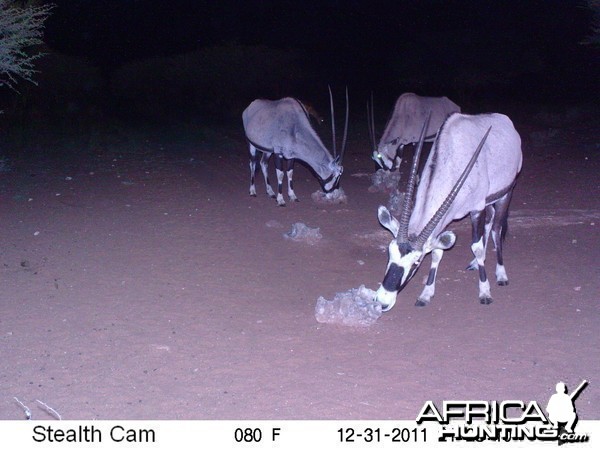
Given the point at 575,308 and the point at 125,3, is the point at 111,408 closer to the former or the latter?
the point at 575,308

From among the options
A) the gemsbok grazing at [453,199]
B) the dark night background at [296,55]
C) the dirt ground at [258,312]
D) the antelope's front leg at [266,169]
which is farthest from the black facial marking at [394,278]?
the dark night background at [296,55]

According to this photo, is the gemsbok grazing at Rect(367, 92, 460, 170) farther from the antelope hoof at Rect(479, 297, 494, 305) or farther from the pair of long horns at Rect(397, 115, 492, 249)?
the pair of long horns at Rect(397, 115, 492, 249)

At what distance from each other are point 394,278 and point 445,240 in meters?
0.63

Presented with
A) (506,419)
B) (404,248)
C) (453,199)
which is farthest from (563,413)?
(453,199)

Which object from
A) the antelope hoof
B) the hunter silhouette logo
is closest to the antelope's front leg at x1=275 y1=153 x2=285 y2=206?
the antelope hoof

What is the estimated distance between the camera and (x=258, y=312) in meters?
6.52

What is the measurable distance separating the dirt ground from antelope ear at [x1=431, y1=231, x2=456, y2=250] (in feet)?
2.41

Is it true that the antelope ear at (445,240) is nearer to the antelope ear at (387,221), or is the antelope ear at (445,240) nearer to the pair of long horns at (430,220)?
the pair of long horns at (430,220)

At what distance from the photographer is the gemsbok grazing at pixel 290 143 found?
1113 centimetres

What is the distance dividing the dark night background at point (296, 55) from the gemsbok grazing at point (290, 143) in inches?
Answer: 435

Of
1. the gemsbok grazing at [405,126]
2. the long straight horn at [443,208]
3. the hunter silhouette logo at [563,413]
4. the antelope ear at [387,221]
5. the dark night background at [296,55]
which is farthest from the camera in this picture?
A: the dark night background at [296,55]

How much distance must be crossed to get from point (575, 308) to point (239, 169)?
893 centimetres

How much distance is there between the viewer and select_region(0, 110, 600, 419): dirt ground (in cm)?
490

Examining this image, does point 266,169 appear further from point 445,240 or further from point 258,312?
point 445,240
